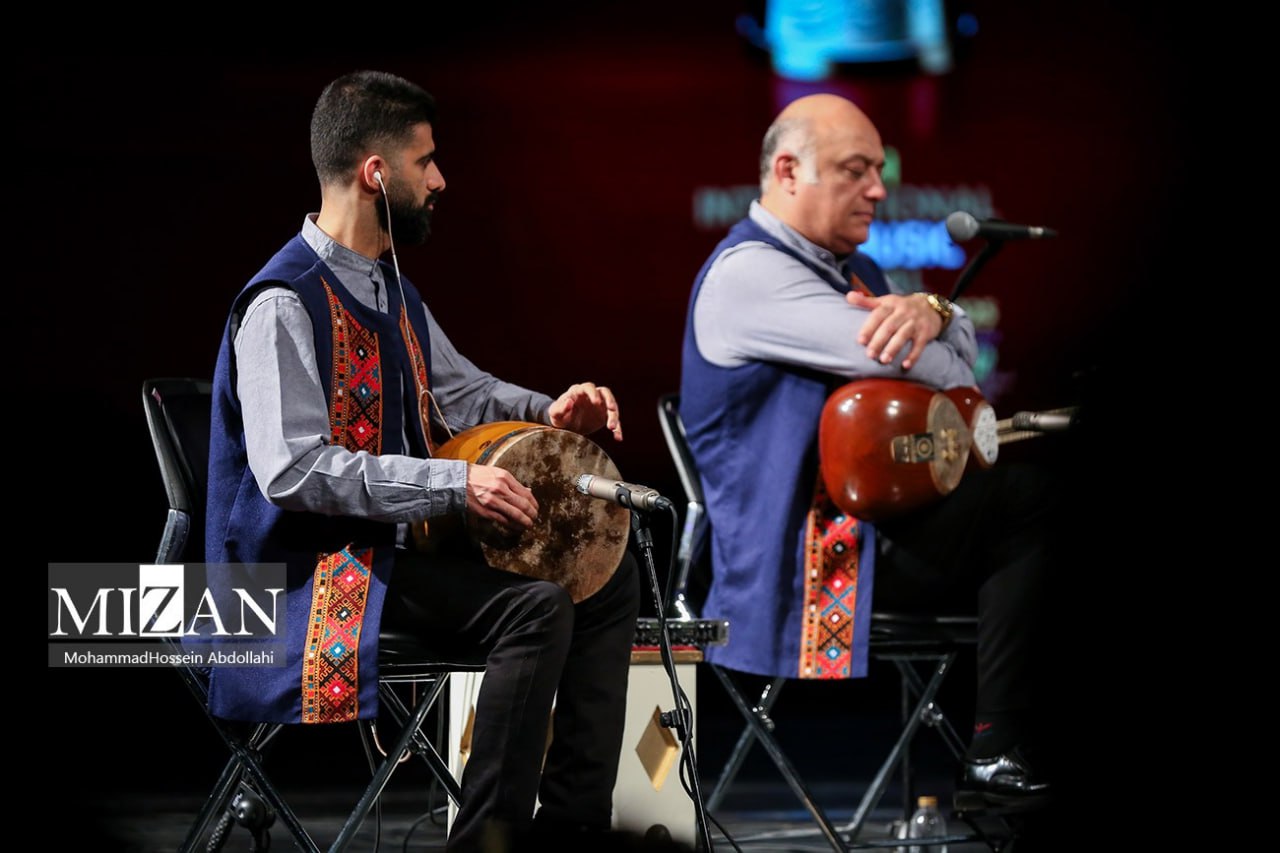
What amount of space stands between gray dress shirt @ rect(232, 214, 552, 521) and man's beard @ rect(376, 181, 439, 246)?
29cm

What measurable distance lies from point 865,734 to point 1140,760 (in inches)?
155

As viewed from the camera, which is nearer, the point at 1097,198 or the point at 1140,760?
the point at 1140,760

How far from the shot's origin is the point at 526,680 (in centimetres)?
230

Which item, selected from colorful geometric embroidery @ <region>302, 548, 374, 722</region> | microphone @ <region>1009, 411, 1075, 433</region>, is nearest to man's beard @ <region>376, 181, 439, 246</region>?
colorful geometric embroidery @ <region>302, 548, 374, 722</region>

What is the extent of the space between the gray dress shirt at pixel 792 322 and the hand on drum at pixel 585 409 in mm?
347

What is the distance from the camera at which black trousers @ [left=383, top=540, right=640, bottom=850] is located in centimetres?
225

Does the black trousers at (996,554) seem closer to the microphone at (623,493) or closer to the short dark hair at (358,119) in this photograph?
the microphone at (623,493)

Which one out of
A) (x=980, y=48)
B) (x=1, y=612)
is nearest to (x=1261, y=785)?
(x=1, y=612)

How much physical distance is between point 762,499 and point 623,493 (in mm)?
660

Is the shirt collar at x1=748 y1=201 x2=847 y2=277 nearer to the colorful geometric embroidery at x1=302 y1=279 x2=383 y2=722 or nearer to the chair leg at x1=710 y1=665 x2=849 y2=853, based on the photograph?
the chair leg at x1=710 y1=665 x2=849 y2=853

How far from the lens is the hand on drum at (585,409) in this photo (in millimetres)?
2699

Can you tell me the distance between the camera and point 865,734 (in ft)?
16.7

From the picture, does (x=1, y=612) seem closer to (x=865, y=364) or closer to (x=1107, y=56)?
(x=865, y=364)

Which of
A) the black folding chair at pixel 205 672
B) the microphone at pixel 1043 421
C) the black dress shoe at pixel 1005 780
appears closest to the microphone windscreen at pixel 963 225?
the microphone at pixel 1043 421
